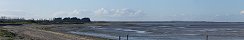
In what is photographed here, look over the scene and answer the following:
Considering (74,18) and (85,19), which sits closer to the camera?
(74,18)

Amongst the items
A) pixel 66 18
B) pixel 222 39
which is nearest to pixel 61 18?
pixel 66 18

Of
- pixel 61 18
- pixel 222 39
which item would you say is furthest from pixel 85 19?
pixel 222 39

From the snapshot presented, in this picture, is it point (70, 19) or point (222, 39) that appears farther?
point (70, 19)

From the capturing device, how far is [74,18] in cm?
18638

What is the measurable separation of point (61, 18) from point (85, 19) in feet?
39.7

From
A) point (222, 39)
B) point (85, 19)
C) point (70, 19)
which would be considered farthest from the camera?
point (85, 19)

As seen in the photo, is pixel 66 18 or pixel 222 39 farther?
pixel 66 18

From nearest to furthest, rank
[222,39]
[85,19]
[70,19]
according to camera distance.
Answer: [222,39] → [70,19] → [85,19]

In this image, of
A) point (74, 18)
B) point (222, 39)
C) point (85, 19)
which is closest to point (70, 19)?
point (74, 18)

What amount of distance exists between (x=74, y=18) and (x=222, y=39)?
15463cm

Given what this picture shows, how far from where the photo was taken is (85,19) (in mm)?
199000

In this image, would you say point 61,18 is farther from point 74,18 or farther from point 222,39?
point 222,39

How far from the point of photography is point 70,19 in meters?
184

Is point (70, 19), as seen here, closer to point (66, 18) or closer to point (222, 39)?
point (66, 18)
